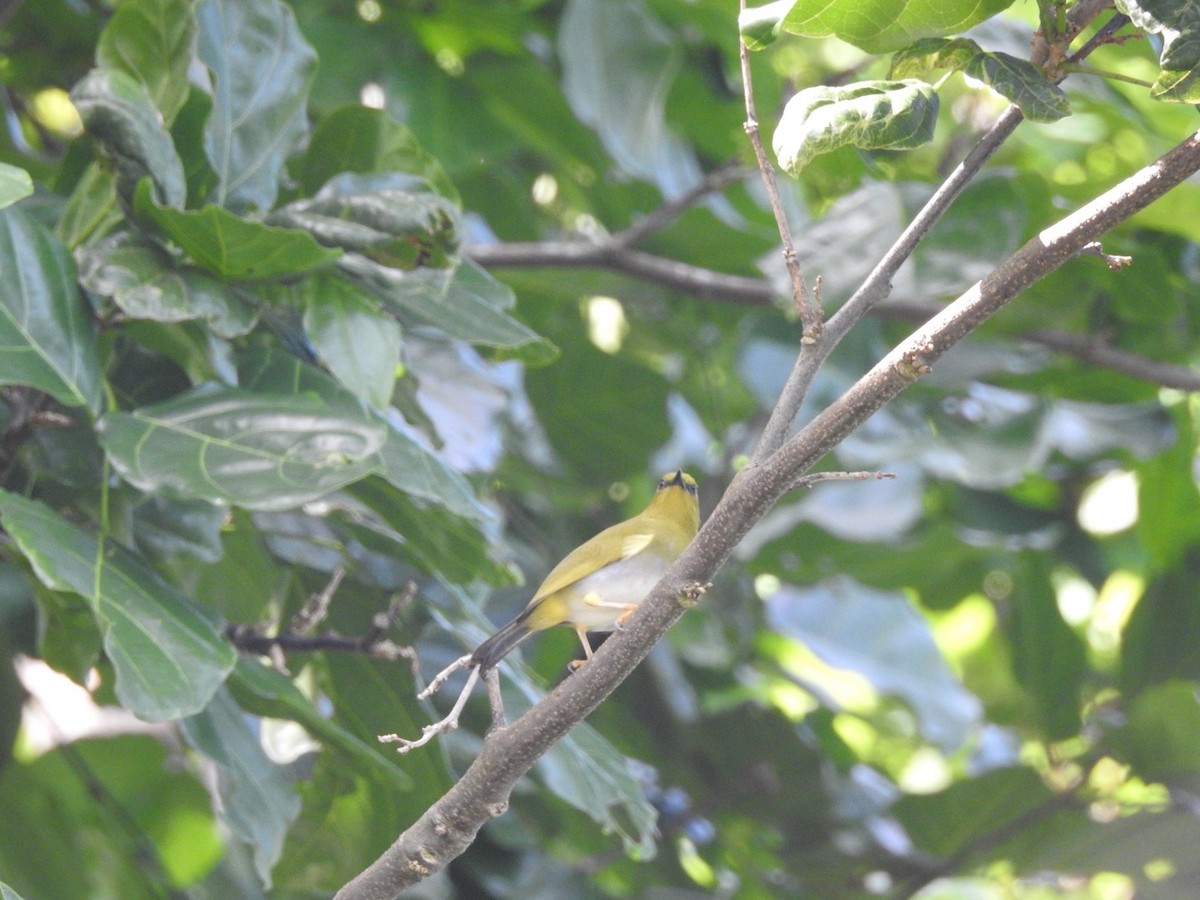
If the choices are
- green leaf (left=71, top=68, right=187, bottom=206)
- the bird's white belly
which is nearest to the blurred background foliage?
green leaf (left=71, top=68, right=187, bottom=206)

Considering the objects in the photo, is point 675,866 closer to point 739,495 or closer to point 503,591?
point 503,591

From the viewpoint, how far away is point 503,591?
252 centimetres

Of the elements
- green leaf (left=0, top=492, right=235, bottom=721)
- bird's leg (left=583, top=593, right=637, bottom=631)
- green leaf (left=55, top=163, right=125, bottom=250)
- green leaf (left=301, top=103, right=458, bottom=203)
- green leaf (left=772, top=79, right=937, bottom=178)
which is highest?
green leaf (left=772, top=79, right=937, bottom=178)

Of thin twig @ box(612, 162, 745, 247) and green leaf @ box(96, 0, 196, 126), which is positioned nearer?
green leaf @ box(96, 0, 196, 126)

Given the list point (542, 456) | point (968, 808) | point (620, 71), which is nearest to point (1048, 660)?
point (968, 808)

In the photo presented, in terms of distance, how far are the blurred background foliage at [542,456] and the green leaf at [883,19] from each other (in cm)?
1

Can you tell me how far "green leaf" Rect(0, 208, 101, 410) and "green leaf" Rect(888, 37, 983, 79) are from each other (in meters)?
0.76

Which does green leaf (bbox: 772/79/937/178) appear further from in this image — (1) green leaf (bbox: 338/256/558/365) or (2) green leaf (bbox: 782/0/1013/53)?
(1) green leaf (bbox: 338/256/558/365)

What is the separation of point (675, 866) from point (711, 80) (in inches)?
58.1

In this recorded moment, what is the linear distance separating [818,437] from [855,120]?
22 cm

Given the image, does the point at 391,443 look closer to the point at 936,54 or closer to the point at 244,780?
the point at 244,780

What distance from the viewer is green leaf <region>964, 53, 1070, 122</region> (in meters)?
0.86

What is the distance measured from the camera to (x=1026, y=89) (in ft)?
2.82

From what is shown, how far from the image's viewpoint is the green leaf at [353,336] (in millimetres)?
1275
